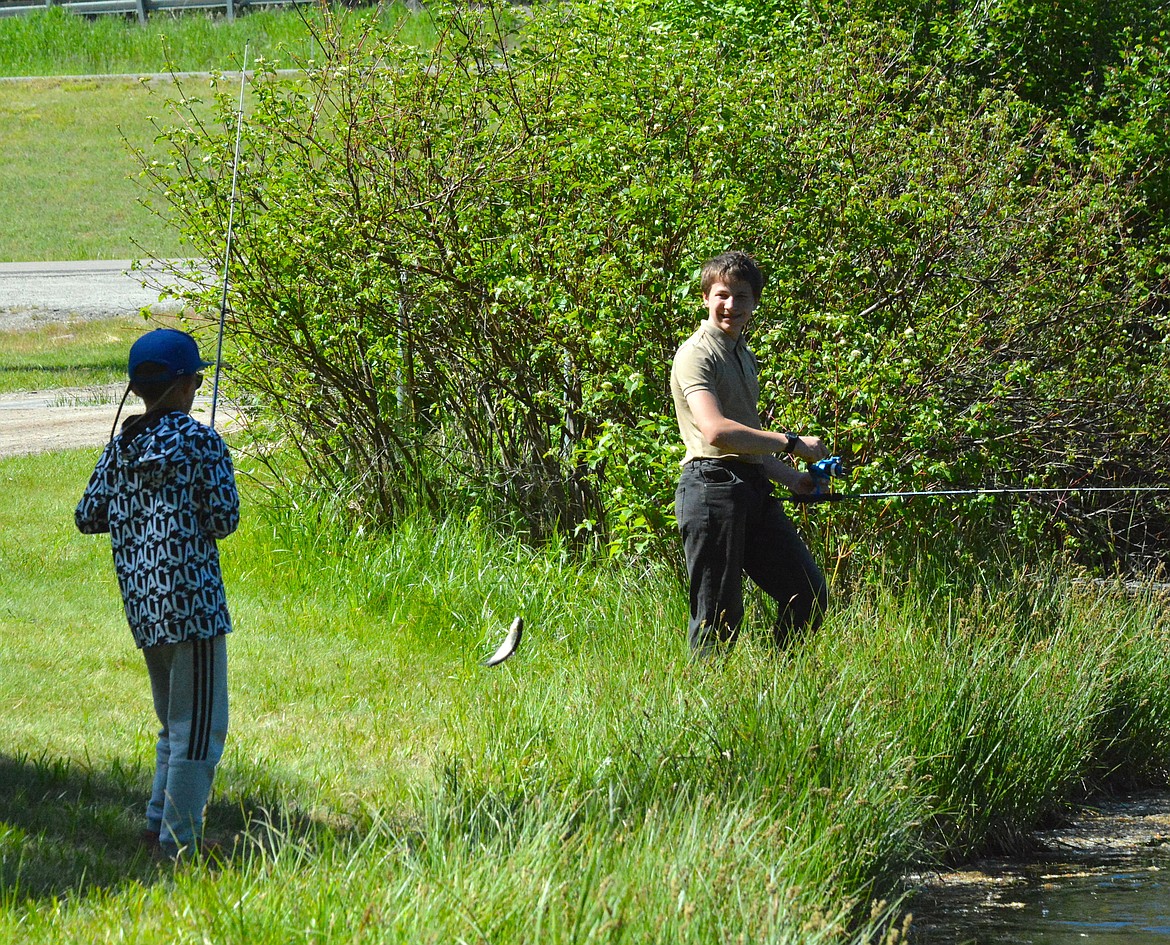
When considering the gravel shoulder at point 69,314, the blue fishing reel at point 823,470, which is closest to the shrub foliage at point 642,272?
the gravel shoulder at point 69,314

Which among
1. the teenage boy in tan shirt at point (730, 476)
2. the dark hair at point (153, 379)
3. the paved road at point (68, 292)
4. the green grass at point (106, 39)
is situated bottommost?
the paved road at point (68, 292)

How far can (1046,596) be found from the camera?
22.6 feet

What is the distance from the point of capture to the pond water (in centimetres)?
480

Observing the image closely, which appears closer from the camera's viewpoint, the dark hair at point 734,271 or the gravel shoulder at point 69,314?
the dark hair at point 734,271

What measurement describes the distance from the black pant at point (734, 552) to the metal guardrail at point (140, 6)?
32391mm

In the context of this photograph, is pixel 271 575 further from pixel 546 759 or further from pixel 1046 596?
pixel 1046 596

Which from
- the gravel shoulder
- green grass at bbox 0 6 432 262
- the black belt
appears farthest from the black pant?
green grass at bbox 0 6 432 262

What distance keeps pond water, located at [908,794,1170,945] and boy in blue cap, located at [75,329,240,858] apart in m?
2.36

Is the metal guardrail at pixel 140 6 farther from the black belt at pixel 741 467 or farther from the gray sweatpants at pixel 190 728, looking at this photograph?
the gray sweatpants at pixel 190 728

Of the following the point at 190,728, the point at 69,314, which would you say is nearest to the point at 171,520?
the point at 190,728

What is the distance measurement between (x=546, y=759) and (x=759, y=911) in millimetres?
1195

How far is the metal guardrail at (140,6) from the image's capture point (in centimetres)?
3572

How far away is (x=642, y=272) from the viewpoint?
6.88 meters

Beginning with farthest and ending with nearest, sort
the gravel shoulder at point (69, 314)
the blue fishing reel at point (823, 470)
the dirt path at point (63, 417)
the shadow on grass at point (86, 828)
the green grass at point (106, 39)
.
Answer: the green grass at point (106, 39), the gravel shoulder at point (69, 314), the dirt path at point (63, 417), the blue fishing reel at point (823, 470), the shadow on grass at point (86, 828)
